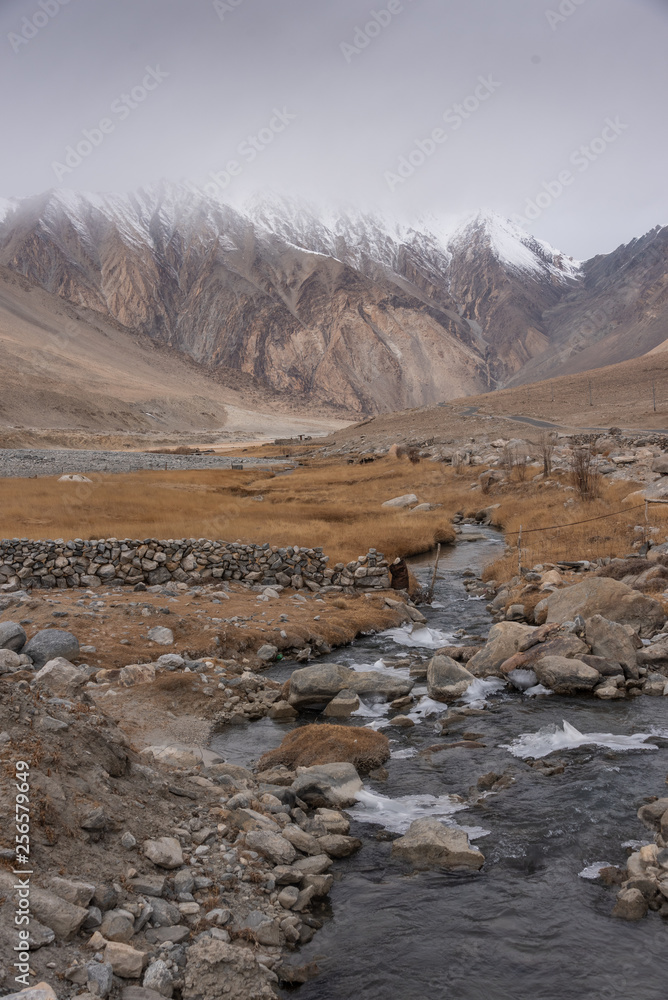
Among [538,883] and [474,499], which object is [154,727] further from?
[474,499]

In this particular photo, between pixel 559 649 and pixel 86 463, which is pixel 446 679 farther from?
pixel 86 463

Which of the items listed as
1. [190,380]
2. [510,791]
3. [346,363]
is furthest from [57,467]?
[346,363]

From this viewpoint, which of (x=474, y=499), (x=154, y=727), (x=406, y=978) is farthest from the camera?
(x=474, y=499)

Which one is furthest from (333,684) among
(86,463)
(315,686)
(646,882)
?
(86,463)

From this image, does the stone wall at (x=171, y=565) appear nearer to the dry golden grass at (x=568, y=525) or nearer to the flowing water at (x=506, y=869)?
the dry golden grass at (x=568, y=525)

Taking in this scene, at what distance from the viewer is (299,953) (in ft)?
16.6

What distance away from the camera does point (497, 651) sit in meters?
11.6

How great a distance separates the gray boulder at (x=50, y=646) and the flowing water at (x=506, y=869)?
3224 millimetres

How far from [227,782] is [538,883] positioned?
3.31 metres

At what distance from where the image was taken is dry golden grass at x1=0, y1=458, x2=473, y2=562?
786 inches

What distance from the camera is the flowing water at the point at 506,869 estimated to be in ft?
16.2

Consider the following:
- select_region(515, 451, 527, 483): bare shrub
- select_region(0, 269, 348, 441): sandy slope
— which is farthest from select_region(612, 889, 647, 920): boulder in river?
select_region(0, 269, 348, 441): sandy slope

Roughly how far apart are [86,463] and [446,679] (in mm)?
52151

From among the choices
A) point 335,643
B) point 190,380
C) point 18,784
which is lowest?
point 335,643
